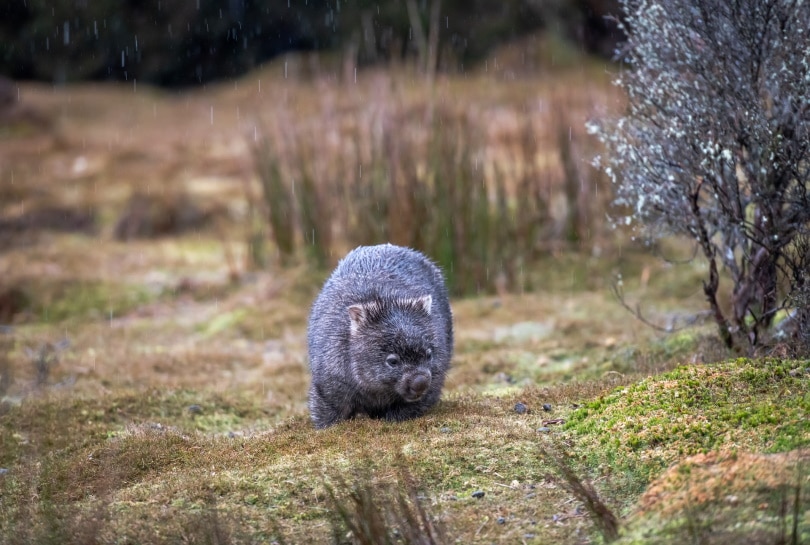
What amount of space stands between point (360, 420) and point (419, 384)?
1.57 ft

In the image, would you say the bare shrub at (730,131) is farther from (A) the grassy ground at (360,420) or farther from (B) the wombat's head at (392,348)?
(B) the wombat's head at (392,348)

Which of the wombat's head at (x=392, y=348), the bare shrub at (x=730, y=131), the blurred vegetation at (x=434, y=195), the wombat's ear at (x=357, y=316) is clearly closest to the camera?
the bare shrub at (x=730, y=131)

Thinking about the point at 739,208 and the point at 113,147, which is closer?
the point at 739,208

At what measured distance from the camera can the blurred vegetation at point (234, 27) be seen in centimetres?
2205

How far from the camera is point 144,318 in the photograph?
35.7 ft

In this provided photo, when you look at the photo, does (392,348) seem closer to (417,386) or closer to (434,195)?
(417,386)

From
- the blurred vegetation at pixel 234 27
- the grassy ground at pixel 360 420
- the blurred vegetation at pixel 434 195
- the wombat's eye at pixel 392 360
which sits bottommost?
the grassy ground at pixel 360 420

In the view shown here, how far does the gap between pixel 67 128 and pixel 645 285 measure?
15.8 m

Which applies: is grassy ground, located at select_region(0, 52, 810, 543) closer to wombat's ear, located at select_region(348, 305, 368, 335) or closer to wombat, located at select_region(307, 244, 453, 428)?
wombat, located at select_region(307, 244, 453, 428)

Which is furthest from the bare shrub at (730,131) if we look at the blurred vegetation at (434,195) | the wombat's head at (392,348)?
the blurred vegetation at (434,195)

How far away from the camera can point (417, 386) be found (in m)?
5.24

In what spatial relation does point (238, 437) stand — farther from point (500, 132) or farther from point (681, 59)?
point (500, 132)

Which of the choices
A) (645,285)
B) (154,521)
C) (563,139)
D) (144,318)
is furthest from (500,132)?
(154,521)

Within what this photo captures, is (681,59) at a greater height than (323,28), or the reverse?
(323,28)
